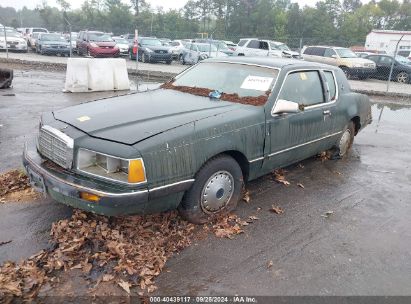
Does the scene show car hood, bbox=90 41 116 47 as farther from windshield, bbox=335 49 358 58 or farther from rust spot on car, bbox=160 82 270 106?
rust spot on car, bbox=160 82 270 106

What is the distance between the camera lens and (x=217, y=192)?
12.9 ft

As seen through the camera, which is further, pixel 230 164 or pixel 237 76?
pixel 237 76

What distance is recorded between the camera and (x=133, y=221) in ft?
12.6

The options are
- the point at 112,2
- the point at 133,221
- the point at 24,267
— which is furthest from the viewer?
the point at 112,2

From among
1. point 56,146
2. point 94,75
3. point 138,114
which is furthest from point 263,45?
point 56,146

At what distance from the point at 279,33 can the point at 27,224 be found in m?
59.3

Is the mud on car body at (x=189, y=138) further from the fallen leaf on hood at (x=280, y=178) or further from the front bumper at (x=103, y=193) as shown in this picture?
the fallen leaf on hood at (x=280, y=178)

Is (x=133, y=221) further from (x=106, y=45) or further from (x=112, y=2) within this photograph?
(x=112, y=2)

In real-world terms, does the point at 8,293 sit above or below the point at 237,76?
below

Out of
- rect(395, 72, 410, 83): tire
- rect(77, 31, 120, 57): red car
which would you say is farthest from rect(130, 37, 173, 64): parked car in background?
rect(395, 72, 410, 83): tire

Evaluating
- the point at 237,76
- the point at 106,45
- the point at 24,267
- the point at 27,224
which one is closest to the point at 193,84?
the point at 237,76

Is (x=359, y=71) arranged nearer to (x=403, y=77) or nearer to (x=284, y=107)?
(x=403, y=77)

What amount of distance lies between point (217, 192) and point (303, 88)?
2.00m

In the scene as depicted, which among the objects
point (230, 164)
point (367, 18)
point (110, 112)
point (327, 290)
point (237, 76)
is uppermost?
point (367, 18)
